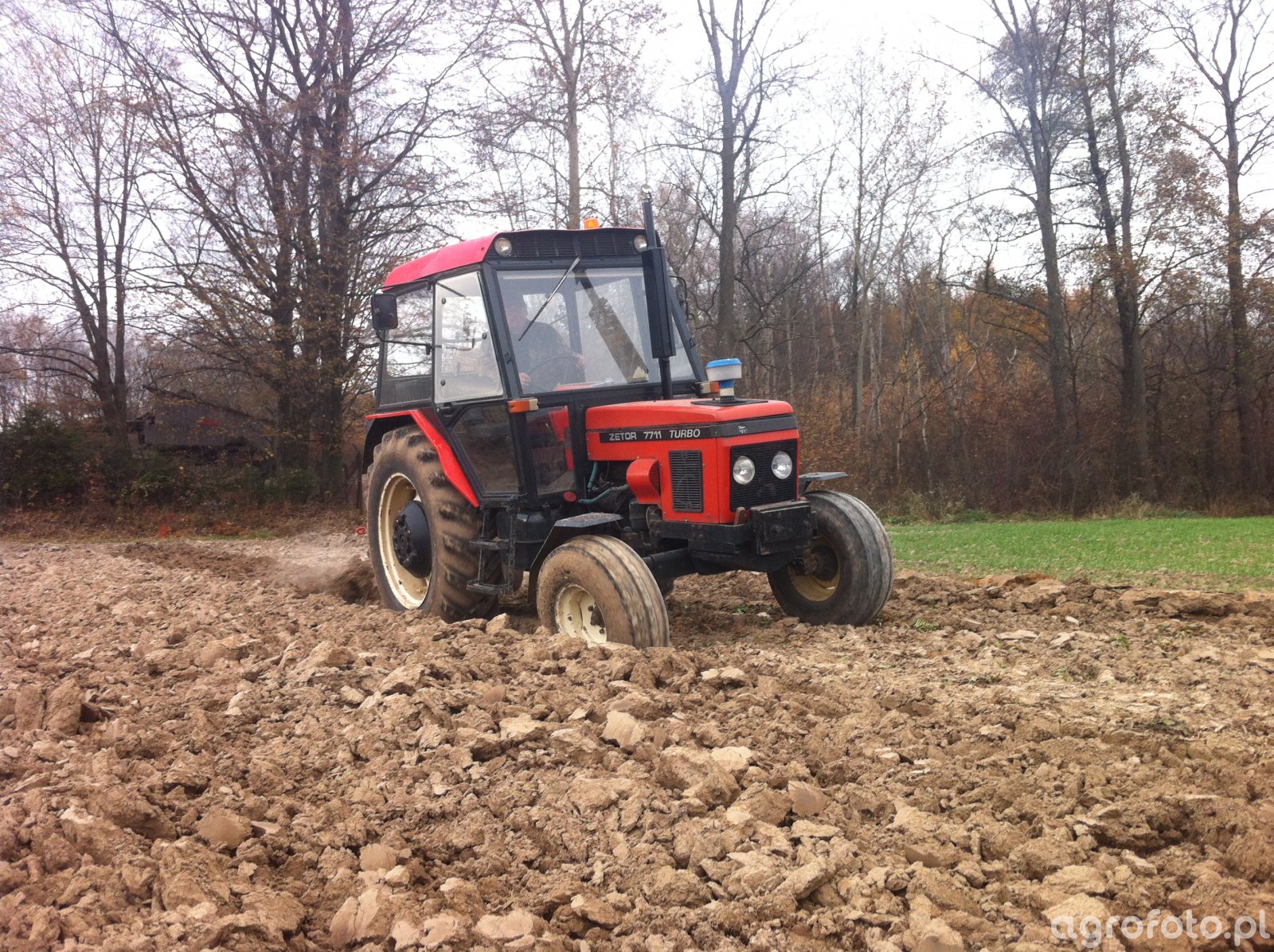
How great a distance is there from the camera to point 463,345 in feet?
21.8

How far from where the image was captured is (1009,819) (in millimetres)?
3146

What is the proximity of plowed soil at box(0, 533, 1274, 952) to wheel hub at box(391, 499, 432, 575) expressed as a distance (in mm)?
1228

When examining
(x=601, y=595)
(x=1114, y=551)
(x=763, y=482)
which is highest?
(x=763, y=482)

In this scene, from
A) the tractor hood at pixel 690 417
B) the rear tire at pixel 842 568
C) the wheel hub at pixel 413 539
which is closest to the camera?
the tractor hood at pixel 690 417

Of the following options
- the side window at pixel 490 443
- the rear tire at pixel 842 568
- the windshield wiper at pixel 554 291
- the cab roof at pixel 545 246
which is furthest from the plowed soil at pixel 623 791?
the cab roof at pixel 545 246

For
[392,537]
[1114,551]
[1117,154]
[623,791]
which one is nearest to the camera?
[623,791]

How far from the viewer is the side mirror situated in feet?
21.5

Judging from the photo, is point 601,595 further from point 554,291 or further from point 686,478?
point 554,291

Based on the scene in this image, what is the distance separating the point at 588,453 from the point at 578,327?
0.81 meters

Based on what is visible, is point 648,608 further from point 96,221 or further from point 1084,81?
point 96,221

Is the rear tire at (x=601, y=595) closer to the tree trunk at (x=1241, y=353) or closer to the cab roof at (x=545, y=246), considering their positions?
the cab roof at (x=545, y=246)

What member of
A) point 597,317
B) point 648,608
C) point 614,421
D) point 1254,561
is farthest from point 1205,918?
point 1254,561

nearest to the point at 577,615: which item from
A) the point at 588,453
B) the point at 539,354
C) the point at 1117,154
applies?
the point at 588,453

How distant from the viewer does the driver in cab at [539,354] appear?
6.30 m
